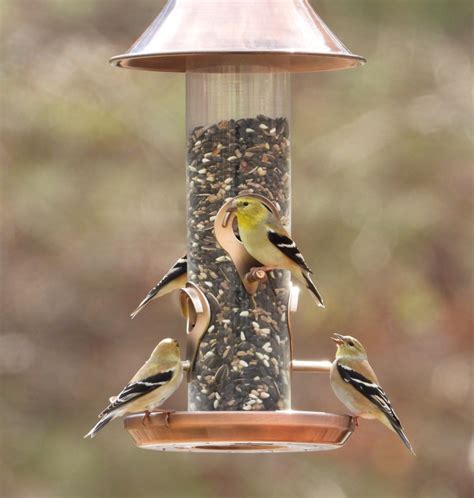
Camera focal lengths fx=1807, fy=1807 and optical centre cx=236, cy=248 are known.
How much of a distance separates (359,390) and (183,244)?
27.2 feet

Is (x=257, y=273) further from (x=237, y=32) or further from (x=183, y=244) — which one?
(x=183, y=244)

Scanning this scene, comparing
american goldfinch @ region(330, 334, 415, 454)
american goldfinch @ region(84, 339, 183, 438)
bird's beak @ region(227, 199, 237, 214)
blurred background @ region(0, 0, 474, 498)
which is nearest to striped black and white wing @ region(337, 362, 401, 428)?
american goldfinch @ region(330, 334, 415, 454)

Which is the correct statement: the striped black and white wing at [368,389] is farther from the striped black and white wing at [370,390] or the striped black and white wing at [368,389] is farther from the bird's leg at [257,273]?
the bird's leg at [257,273]

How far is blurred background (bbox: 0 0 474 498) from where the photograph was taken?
16422mm

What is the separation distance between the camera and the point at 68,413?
1669 centimetres

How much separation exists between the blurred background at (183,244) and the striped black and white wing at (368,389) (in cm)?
795

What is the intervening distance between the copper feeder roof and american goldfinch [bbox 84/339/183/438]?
4.28 ft

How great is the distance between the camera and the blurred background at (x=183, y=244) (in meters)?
16.4

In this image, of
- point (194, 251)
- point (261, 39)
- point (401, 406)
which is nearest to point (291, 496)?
point (401, 406)

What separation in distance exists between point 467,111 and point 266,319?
28.9ft

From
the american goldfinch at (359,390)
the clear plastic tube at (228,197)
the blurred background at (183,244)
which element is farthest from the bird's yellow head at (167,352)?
the blurred background at (183,244)

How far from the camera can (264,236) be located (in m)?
7.75

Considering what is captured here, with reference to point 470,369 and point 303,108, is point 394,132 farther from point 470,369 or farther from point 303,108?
point 470,369

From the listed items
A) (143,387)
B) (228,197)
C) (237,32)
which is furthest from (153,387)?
(237,32)
